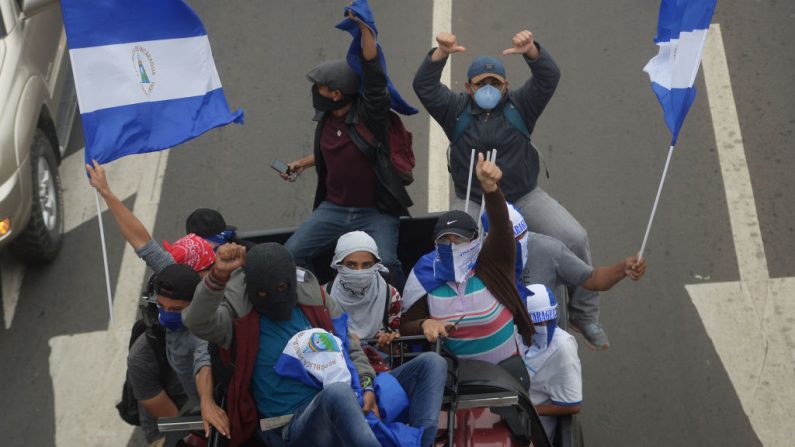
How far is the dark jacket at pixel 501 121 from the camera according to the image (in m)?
6.87

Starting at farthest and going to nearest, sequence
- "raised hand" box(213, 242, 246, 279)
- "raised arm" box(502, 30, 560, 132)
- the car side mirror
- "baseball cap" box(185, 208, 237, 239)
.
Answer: the car side mirror
"raised arm" box(502, 30, 560, 132)
"baseball cap" box(185, 208, 237, 239)
"raised hand" box(213, 242, 246, 279)

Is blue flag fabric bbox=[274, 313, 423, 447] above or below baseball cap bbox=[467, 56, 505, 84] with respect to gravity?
below

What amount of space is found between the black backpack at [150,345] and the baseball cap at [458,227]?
5.04 feet

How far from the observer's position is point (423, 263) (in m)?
5.88

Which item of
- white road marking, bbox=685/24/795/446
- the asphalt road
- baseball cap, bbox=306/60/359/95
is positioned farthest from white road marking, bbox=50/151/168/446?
white road marking, bbox=685/24/795/446

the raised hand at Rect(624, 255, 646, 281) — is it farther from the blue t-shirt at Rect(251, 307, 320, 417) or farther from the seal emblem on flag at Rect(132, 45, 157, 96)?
the seal emblem on flag at Rect(132, 45, 157, 96)

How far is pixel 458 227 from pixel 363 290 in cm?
66

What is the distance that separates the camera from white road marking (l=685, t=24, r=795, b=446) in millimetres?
7484

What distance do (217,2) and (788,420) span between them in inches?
275

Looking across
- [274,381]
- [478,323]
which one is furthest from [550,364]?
[274,381]

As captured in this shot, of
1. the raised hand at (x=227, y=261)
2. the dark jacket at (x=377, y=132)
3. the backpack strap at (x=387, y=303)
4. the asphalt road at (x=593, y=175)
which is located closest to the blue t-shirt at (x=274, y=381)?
the raised hand at (x=227, y=261)

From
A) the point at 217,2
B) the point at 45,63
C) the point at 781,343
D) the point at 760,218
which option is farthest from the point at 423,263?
the point at 217,2

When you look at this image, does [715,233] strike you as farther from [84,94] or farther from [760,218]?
[84,94]

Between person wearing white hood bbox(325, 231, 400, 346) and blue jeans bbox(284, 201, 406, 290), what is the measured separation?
2.29 feet
